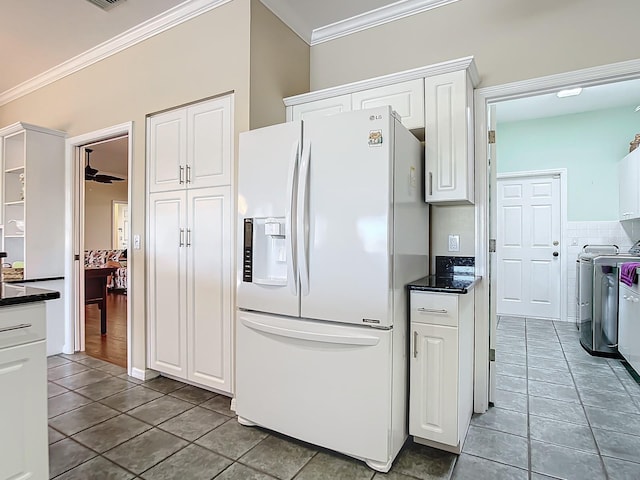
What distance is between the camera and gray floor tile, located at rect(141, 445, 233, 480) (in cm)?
185

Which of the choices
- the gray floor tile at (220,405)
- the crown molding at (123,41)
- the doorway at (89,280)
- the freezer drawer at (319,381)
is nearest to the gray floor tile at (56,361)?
the doorway at (89,280)

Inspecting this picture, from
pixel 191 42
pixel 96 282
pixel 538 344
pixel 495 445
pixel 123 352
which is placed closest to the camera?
pixel 495 445

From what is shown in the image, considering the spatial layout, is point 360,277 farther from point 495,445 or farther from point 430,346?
point 495,445

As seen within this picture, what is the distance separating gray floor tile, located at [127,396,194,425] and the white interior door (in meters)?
4.81

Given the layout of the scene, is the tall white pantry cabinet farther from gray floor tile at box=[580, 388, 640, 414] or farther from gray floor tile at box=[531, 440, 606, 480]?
gray floor tile at box=[580, 388, 640, 414]

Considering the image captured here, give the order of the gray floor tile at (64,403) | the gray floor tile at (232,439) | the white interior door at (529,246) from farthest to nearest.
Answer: the white interior door at (529,246), the gray floor tile at (64,403), the gray floor tile at (232,439)

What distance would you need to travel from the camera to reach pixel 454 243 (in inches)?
101

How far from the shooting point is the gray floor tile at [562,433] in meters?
2.12

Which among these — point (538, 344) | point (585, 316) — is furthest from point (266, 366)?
point (585, 316)

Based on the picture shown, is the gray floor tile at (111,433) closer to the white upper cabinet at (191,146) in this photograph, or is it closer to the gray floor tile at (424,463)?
the gray floor tile at (424,463)

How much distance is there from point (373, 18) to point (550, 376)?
3.23 metres

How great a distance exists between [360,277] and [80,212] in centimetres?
341

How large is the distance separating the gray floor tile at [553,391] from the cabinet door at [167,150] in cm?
313

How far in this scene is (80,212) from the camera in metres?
3.92
